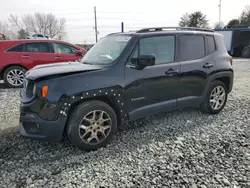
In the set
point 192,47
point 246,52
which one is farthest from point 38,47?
point 246,52

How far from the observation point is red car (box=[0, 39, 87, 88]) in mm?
7094

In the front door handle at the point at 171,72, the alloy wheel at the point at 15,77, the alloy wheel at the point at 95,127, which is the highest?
the front door handle at the point at 171,72

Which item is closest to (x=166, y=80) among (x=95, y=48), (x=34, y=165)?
(x=95, y=48)

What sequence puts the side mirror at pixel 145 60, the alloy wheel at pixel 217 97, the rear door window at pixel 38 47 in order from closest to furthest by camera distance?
the side mirror at pixel 145 60 < the alloy wheel at pixel 217 97 < the rear door window at pixel 38 47

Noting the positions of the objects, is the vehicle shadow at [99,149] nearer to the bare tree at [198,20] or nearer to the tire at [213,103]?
the tire at [213,103]

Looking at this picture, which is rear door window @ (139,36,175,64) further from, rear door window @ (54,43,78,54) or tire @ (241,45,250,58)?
tire @ (241,45,250,58)

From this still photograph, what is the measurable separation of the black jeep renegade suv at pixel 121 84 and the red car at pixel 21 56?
3.83 m

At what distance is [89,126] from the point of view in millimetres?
3088

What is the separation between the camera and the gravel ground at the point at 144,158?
2508 mm

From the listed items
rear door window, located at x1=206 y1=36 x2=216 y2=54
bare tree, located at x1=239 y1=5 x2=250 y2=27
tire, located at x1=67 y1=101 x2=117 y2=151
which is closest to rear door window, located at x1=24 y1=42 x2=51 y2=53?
tire, located at x1=67 y1=101 x2=117 y2=151

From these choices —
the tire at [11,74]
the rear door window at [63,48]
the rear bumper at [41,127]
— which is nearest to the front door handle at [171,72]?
the rear bumper at [41,127]

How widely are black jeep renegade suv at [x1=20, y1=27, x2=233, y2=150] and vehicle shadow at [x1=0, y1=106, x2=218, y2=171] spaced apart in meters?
0.23

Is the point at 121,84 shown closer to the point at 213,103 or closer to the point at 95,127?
the point at 95,127

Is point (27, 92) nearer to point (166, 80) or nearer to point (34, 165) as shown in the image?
point (34, 165)
